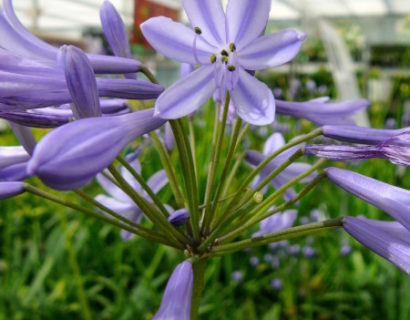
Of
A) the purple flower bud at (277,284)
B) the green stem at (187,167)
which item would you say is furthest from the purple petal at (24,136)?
the purple flower bud at (277,284)

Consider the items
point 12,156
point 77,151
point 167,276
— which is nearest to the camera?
point 77,151

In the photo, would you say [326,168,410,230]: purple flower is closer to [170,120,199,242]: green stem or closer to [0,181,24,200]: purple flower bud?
[170,120,199,242]: green stem

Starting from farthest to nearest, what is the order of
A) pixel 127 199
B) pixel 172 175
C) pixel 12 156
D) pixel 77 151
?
pixel 127 199 < pixel 172 175 < pixel 12 156 < pixel 77 151

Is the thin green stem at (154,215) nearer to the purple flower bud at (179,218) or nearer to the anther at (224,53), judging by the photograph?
the purple flower bud at (179,218)

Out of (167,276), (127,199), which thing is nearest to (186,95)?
(127,199)

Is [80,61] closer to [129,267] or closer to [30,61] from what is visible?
[30,61]

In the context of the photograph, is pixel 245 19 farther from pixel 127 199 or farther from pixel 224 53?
pixel 127 199

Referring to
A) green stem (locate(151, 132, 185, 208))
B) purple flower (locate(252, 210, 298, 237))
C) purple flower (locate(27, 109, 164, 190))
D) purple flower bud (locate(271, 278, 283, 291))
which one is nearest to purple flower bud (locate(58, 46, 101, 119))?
purple flower (locate(27, 109, 164, 190))
